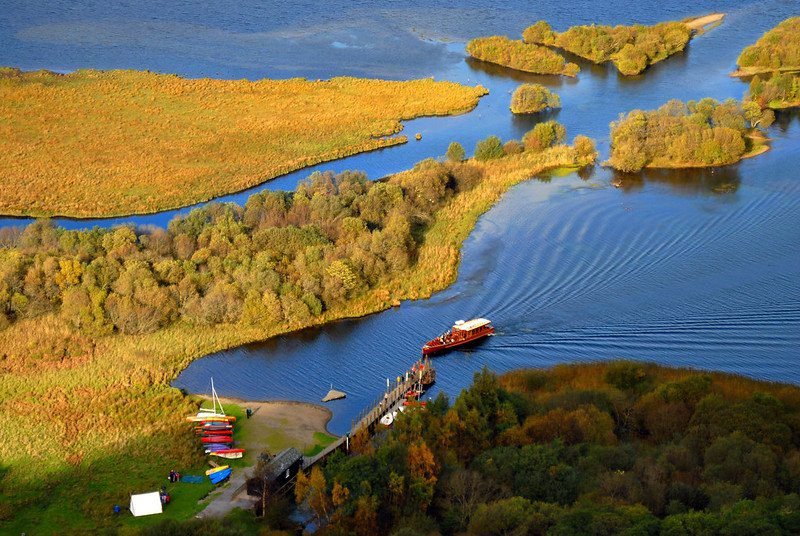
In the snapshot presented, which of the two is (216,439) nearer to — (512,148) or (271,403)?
(271,403)

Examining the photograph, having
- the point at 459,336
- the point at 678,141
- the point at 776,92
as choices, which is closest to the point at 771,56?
the point at 776,92

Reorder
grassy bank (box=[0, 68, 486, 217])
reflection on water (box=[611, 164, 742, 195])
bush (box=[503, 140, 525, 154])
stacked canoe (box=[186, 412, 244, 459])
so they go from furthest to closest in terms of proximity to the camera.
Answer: bush (box=[503, 140, 525, 154]), reflection on water (box=[611, 164, 742, 195]), grassy bank (box=[0, 68, 486, 217]), stacked canoe (box=[186, 412, 244, 459])

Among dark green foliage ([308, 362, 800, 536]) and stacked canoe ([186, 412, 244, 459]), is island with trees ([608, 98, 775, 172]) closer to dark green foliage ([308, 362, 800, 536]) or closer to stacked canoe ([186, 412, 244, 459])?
dark green foliage ([308, 362, 800, 536])

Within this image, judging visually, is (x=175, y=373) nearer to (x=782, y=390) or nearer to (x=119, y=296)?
(x=119, y=296)

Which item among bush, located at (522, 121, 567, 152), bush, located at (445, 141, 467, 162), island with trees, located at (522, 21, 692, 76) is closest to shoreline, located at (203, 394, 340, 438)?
bush, located at (445, 141, 467, 162)

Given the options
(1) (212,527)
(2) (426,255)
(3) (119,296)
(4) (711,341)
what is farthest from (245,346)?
(4) (711,341)

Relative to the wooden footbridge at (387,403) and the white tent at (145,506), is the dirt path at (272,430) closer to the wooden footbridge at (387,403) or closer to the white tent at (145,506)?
the wooden footbridge at (387,403)
